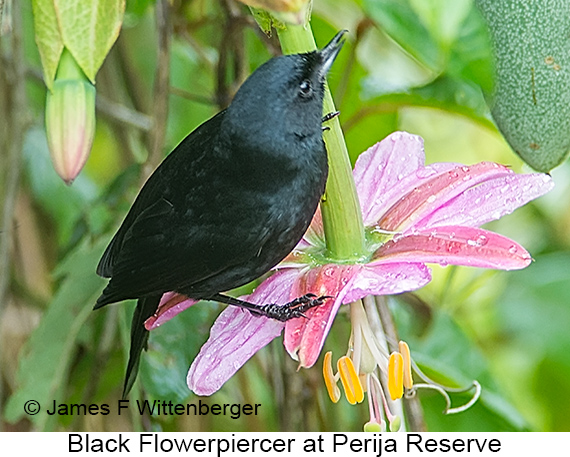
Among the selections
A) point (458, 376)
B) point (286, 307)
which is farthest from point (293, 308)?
point (458, 376)

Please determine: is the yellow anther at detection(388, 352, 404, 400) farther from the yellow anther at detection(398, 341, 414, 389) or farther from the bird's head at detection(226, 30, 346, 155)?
the bird's head at detection(226, 30, 346, 155)

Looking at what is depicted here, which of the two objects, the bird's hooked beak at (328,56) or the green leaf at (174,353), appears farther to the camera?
the green leaf at (174,353)

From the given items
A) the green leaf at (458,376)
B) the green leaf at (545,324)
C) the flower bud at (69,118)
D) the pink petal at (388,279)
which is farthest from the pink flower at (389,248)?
the green leaf at (545,324)

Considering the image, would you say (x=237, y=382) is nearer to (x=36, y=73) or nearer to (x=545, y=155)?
(x=36, y=73)

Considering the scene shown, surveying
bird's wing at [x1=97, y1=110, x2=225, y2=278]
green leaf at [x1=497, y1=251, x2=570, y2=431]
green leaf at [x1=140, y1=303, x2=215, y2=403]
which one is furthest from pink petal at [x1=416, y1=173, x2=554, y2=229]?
green leaf at [x1=497, y1=251, x2=570, y2=431]

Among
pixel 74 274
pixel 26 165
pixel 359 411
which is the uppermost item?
pixel 26 165

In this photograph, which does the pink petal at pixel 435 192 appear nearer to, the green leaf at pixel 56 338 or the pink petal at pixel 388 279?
the pink petal at pixel 388 279

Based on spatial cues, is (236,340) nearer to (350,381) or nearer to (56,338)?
(350,381)
